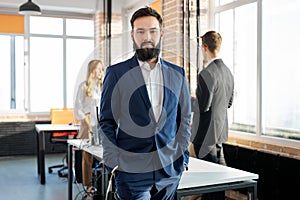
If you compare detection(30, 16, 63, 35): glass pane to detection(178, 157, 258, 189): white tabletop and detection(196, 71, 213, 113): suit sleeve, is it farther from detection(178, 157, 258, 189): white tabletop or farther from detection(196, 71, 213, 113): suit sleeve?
detection(178, 157, 258, 189): white tabletop

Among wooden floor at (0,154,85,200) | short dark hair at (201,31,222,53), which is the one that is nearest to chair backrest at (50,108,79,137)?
wooden floor at (0,154,85,200)

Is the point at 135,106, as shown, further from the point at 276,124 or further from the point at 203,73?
the point at 276,124

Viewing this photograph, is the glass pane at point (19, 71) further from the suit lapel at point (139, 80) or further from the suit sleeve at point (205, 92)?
the suit lapel at point (139, 80)

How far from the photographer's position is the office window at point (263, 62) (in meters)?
3.55

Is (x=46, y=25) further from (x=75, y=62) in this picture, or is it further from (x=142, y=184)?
(x=142, y=184)

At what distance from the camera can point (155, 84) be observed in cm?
188

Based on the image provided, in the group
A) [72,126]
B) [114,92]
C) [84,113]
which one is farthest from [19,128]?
[114,92]

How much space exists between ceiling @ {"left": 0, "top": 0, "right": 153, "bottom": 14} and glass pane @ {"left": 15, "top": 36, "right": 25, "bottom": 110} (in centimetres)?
60

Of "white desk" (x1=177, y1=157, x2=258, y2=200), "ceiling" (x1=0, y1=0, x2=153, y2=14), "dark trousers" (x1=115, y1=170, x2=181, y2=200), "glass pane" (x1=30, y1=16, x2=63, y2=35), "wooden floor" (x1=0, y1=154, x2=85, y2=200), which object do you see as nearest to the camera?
"dark trousers" (x1=115, y1=170, x2=181, y2=200)

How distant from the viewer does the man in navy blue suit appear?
71.4 inches

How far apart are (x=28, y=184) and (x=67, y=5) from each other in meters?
3.67

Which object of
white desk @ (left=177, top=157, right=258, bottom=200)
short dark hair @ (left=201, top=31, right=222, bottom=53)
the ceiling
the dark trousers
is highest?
the ceiling

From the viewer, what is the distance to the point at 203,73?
3305mm

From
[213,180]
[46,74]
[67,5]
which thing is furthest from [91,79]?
[46,74]
